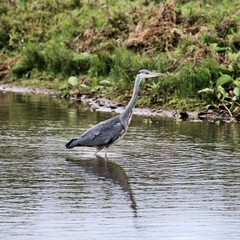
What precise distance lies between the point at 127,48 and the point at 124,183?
1235cm

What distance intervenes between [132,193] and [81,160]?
254cm

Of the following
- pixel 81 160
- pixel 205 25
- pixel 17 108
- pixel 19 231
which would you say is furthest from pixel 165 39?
pixel 19 231

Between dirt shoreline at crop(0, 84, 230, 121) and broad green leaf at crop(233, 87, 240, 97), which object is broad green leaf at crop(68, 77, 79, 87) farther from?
broad green leaf at crop(233, 87, 240, 97)

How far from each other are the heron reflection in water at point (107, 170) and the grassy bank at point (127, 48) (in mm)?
5135

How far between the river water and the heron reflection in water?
1 cm

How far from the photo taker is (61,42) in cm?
2645

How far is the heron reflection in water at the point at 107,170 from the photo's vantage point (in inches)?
469

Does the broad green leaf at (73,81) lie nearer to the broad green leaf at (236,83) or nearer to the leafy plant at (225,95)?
the leafy plant at (225,95)

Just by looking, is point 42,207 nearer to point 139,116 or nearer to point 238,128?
point 238,128

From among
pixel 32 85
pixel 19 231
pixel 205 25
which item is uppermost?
pixel 205 25

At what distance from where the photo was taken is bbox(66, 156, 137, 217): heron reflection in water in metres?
11.9

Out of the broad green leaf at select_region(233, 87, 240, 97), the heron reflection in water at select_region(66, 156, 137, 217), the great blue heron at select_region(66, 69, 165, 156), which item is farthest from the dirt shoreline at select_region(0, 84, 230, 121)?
the heron reflection in water at select_region(66, 156, 137, 217)

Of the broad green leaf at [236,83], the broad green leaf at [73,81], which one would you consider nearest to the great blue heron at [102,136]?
the broad green leaf at [236,83]

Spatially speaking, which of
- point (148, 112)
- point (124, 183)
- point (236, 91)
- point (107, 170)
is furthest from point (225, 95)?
point (124, 183)
